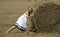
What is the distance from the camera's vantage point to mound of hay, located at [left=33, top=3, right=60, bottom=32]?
852cm

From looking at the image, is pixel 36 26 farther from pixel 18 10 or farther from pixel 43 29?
pixel 18 10

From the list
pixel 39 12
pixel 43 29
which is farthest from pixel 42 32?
pixel 39 12

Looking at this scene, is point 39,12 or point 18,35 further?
point 39,12

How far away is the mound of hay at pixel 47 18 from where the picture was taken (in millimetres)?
8516

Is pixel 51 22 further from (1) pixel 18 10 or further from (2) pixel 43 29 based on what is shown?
(1) pixel 18 10

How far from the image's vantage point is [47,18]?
8.83 metres

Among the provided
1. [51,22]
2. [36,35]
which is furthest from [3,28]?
[51,22]

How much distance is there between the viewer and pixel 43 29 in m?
8.43

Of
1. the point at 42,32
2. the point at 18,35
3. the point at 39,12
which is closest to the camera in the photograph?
the point at 18,35

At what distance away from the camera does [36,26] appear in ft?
27.9

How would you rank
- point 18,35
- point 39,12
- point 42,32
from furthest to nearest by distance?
point 39,12, point 42,32, point 18,35

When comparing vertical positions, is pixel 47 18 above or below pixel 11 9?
below

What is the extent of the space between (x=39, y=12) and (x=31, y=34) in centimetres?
118

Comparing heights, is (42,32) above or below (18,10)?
below
